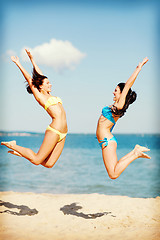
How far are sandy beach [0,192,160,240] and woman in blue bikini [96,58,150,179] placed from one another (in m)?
1.58

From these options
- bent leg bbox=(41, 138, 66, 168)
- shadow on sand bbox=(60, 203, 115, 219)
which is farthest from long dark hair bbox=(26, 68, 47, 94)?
shadow on sand bbox=(60, 203, 115, 219)

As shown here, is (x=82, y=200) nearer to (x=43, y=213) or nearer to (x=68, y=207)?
(x=68, y=207)

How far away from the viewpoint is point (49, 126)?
498 cm

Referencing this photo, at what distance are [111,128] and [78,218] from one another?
262 cm

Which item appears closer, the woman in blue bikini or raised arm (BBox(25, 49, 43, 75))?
the woman in blue bikini

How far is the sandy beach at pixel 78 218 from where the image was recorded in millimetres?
5586

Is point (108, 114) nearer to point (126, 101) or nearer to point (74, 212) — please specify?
point (126, 101)

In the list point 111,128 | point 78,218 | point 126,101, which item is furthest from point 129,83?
point 78,218

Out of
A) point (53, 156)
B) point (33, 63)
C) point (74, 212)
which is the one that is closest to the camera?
point (53, 156)

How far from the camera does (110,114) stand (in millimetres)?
4898

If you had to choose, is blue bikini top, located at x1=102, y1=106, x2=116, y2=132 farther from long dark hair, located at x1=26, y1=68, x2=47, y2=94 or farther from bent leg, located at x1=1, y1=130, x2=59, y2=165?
long dark hair, located at x1=26, y1=68, x2=47, y2=94

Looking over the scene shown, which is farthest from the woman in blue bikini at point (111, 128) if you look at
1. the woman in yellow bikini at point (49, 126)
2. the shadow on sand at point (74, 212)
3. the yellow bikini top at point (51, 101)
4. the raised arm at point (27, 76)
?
the shadow on sand at point (74, 212)

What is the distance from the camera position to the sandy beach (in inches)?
220

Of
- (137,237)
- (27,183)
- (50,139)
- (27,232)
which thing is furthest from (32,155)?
(27,183)
